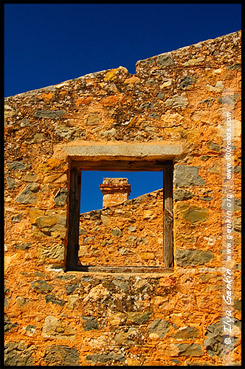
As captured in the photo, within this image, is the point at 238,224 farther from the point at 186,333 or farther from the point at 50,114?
the point at 50,114

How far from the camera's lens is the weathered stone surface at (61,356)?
3186mm

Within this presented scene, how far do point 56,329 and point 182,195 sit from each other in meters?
1.65

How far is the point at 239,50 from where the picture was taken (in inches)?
141

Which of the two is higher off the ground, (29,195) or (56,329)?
(29,195)

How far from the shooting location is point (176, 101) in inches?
139

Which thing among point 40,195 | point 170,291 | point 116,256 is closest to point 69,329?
point 170,291

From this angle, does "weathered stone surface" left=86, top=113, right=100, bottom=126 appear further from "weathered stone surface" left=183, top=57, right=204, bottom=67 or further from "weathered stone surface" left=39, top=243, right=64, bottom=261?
"weathered stone surface" left=39, top=243, right=64, bottom=261

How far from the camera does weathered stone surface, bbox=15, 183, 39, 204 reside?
11.5 feet

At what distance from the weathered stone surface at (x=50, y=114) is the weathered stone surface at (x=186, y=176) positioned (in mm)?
1256

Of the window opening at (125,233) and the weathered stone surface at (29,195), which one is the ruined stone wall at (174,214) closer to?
the weathered stone surface at (29,195)

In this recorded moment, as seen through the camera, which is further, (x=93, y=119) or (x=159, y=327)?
(x=93, y=119)

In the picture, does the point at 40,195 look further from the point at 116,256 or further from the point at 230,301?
the point at 116,256

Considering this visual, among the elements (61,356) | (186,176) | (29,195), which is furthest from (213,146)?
(61,356)
